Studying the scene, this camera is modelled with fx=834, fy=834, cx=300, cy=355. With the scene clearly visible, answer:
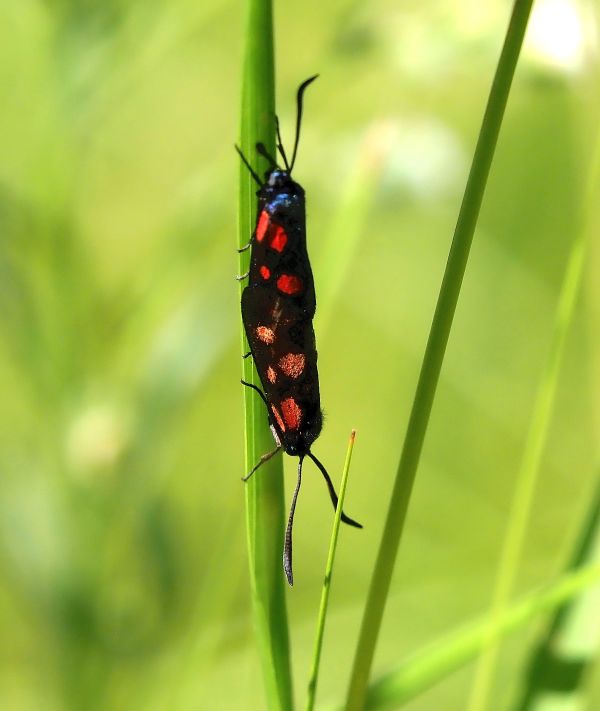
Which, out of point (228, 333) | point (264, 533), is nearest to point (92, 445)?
point (228, 333)

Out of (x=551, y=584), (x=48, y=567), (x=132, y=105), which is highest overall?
(x=132, y=105)

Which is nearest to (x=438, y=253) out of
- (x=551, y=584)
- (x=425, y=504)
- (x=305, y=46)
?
(x=425, y=504)

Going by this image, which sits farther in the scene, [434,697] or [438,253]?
[438,253]

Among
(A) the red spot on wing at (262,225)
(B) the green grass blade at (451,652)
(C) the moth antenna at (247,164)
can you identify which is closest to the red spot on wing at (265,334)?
(A) the red spot on wing at (262,225)

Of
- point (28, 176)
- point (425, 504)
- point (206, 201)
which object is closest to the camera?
point (28, 176)

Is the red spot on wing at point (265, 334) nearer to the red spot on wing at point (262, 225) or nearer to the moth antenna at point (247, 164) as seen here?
the red spot on wing at point (262, 225)

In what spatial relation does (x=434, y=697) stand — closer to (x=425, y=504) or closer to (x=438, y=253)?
(x=425, y=504)
